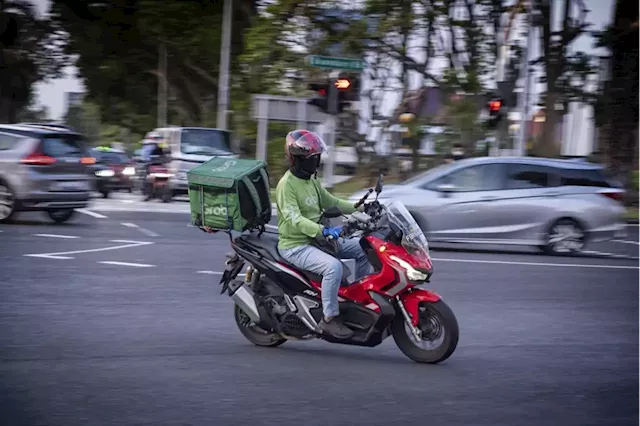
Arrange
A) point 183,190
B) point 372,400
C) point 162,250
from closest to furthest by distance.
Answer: point 372,400 → point 162,250 → point 183,190

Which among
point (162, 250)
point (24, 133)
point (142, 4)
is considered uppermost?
point (142, 4)

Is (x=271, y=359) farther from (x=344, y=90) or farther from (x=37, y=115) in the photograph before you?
(x=37, y=115)

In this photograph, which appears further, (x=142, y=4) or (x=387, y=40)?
(x=142, y=4)

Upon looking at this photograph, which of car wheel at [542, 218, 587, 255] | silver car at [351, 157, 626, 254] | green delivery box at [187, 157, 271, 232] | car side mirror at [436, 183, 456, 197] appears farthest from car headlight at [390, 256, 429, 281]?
car wheel at [542, 218, 587, 255]

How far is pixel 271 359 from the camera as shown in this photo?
25.3 ft

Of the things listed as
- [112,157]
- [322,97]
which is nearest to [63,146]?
[322,97]

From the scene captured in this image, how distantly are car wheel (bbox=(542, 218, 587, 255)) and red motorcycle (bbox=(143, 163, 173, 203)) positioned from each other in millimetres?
12983

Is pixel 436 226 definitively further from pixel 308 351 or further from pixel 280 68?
pixel 280 68

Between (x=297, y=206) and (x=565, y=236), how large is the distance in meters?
9.89

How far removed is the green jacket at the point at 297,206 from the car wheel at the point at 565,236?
9.42 m

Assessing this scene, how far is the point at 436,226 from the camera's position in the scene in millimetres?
16531

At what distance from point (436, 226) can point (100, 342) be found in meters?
9.10

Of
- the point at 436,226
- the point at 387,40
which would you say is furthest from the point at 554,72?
the point at 436,226

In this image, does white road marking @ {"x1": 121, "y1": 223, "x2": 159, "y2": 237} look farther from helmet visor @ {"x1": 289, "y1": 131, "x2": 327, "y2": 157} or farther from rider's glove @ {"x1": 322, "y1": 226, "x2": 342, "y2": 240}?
rider's glove @ {"x1": 322, "y1": 226, "x2": 342, "y2": 240}
